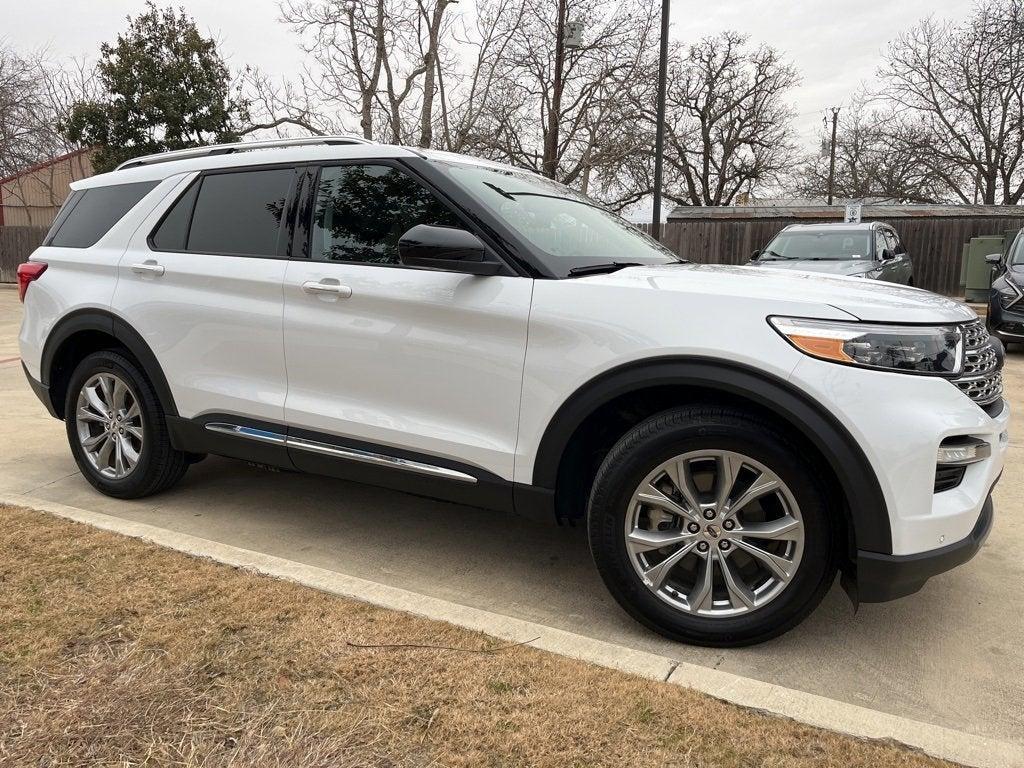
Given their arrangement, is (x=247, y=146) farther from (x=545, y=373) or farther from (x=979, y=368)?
(x=979, y=368)

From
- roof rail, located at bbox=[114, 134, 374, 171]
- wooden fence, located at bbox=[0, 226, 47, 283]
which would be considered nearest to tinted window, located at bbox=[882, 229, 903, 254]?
roof rail, located at bbox=[114, 134, 374, 171]

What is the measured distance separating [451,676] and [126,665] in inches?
40.4

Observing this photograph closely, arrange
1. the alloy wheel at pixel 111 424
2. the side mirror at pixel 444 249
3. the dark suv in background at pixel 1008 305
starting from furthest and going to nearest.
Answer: the dark suv in background at pixel 1008 305
the alloy wheel at pixel 111 424
the side mirror at pixel 444 249

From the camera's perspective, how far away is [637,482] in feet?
8.82

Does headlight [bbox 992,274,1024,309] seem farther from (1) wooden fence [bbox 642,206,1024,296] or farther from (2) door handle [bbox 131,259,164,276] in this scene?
(2) door handle [bbox 131,259,164,276]

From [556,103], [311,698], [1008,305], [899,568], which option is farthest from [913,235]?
[311,698]

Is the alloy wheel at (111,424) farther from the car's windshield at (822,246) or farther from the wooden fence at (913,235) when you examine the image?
the wooden fence at (913,235)

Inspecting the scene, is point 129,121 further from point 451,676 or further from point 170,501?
point 451,676

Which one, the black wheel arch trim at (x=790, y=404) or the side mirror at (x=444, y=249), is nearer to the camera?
the black wheel arch trim at (x=790, y=404)

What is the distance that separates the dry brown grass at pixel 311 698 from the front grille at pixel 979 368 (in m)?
1.16

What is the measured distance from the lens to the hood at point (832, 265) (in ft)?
31.4

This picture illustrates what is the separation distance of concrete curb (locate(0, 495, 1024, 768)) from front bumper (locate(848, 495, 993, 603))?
375 millimetres

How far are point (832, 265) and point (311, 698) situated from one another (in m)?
9.23

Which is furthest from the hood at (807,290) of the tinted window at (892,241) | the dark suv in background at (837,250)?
the tinted window at (892,241)
